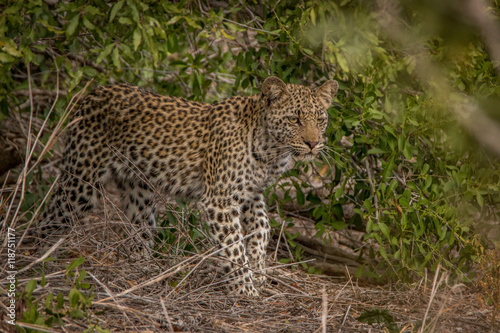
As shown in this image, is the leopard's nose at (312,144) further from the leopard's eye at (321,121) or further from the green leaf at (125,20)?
the green leaf at (125,20)

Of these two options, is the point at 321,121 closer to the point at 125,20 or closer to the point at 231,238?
the point at 231,238

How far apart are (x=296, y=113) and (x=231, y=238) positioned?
1.31m

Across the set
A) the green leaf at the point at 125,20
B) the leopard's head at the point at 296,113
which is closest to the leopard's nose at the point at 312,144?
the leopard's head at the point at 296,113

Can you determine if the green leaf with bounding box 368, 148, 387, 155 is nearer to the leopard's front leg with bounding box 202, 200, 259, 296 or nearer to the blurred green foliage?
the blurred green foliage

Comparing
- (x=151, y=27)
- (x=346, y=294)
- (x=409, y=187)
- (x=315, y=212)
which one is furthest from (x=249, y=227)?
(x=151, y=27)

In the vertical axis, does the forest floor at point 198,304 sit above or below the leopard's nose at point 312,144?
below

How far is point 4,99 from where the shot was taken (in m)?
6.58

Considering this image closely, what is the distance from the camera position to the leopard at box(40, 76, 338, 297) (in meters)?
5.81

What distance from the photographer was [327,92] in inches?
230

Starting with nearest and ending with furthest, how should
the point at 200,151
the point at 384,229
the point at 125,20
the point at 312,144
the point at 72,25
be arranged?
the point at 125,20 < the point at 72,25 < the point at 384,229 < the point at 312,144 < the point at 200,151

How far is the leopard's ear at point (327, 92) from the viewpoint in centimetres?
579

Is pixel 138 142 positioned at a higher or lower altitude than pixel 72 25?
lower

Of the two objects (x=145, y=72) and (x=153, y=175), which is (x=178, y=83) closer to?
(x=145, y=72)

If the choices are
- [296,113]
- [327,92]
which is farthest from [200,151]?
[327,92]
